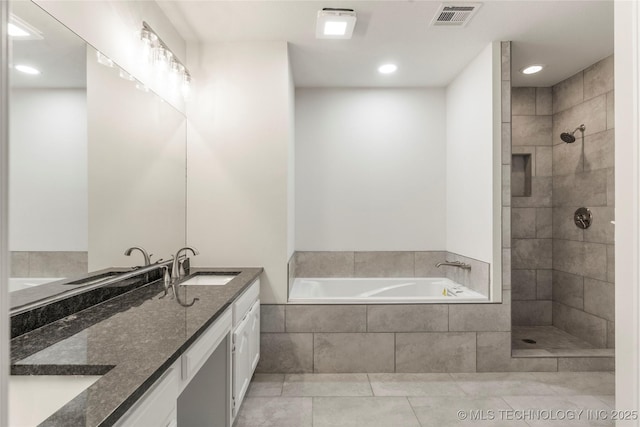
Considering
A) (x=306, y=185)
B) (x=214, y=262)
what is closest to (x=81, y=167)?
(x=214, y=262)

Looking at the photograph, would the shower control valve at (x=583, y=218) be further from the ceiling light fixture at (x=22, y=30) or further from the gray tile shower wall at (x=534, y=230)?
the ceiling light fixture at (x=22, y=30)

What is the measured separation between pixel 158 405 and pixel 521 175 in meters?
4.14

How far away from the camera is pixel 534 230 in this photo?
13.2 feet

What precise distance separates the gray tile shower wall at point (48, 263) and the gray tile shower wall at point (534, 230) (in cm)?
395

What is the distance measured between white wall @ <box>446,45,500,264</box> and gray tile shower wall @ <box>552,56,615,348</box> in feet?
3.73

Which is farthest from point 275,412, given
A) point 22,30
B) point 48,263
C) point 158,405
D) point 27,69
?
point 22,30

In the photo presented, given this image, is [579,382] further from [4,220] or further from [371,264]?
[4,220]

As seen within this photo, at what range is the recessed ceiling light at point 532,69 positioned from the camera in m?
3.53

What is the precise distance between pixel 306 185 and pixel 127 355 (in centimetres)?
301

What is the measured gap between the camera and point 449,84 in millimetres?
4000

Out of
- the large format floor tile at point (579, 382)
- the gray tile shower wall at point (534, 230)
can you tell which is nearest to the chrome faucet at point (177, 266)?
the large format floor tile at point (579, 382)

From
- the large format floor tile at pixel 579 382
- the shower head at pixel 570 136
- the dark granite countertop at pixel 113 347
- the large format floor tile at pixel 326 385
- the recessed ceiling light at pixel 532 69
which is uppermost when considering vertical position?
the recessed ceiling light at pixel 532 69

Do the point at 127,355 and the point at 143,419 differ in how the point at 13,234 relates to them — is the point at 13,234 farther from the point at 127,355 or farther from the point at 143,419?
the point at 143,419

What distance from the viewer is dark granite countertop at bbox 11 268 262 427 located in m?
0.88
